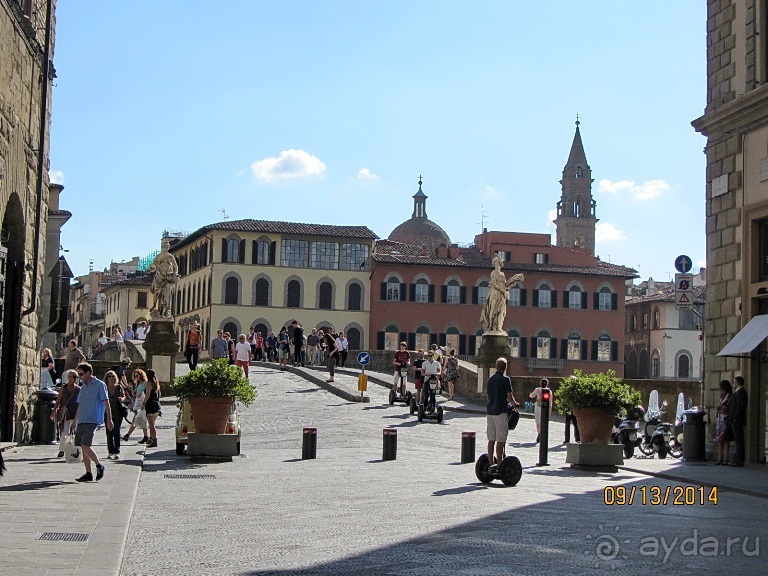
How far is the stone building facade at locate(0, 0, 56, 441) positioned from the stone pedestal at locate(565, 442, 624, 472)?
8680 millimetres

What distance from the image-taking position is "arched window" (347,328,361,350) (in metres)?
85.0

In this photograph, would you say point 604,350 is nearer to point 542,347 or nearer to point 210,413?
point 542,347

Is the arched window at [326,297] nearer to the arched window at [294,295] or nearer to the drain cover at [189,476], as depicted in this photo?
the arched window at [294,295]

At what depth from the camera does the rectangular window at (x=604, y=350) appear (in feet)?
286

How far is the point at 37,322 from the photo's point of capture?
1970 cm

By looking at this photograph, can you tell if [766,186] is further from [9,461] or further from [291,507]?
[9,461]

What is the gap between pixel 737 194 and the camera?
72.3ft

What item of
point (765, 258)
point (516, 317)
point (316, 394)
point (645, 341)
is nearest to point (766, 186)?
point (765, 258)

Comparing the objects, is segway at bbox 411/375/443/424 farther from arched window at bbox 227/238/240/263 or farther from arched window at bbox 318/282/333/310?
arched window at bbox 318/282/333/310

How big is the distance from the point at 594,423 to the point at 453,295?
6588 cm

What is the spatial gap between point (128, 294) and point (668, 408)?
78979 millimetres

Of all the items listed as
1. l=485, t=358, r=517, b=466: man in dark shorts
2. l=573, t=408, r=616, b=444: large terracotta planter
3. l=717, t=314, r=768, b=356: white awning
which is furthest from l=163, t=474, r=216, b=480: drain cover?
l=717, t=314, r=768, b=356: white awning

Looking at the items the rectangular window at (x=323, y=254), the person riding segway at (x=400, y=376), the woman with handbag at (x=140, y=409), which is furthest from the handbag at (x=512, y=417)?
the rectangular window at (x=323, y=254)

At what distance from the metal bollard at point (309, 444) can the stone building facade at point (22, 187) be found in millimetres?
4449
